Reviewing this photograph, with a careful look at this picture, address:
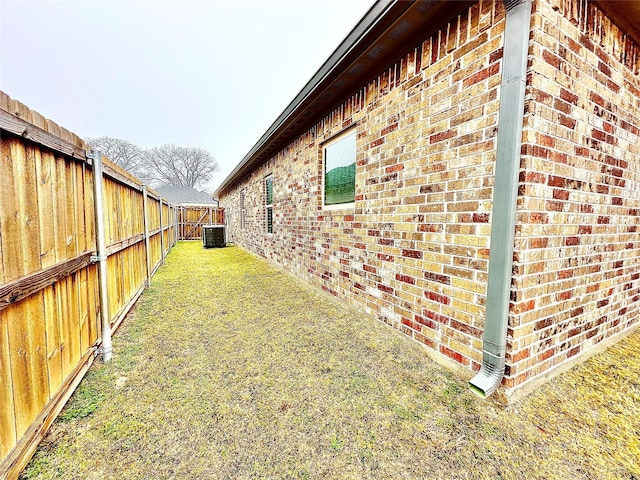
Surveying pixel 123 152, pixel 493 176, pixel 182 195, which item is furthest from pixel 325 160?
pixel 123 152

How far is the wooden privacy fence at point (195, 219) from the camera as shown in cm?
1631

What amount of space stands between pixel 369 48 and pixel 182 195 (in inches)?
1421

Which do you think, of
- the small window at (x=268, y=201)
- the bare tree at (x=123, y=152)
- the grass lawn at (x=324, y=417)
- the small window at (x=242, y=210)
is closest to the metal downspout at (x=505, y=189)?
the grass lawn at (x=324, y=417)

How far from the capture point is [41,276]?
1506 mm

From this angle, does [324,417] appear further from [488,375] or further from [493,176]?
[493,176]

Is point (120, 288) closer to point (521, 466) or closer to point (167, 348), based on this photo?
point (167, 348)

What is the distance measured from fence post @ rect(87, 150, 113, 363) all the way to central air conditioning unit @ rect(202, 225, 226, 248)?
899 cm

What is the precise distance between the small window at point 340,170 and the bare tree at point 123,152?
36246 millimetres

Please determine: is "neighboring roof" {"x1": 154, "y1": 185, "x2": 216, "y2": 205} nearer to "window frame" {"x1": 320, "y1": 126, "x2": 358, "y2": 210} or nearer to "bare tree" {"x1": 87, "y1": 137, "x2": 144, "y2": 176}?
"bare tree" {"x1": 87, "y1": 137, "x2": 144, "y2": 176}

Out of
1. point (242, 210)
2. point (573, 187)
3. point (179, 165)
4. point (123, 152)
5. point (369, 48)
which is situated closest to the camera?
point (573, 187)

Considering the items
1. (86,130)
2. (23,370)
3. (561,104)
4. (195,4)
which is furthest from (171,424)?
(86,130)

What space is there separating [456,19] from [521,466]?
3.01 m

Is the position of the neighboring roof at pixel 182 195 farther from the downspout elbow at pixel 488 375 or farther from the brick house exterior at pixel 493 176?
the downspout elbow at pixel 488 375

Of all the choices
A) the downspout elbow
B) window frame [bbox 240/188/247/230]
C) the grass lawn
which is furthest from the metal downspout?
window frame [bbox 240/188/247/230]
